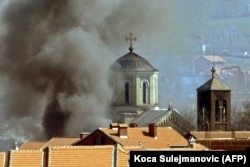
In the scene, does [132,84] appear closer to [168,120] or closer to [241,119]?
[168,120]

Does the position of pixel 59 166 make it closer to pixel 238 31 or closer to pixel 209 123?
pixel 209 123

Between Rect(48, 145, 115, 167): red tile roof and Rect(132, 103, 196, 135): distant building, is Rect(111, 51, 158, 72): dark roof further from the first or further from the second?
Rect(48, 145, 115, 167): red tile roof

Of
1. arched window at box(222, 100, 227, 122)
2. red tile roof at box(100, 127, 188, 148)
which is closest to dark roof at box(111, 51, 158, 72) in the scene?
arched window at box(222, 100, 227, 122)

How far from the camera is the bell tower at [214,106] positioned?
4072 centimetres

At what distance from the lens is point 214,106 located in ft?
135

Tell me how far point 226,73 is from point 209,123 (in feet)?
61.9

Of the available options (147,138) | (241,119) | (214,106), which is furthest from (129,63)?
(147,138)

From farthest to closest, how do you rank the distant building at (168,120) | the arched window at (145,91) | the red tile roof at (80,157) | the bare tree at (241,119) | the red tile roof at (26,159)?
the arched window at (145,91) < the bare tree at (241,119) < the distant building at (168,120) < the red tile roof at (26,159) < the red tile roof at (80,157)

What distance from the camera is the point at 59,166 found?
16.9 metres

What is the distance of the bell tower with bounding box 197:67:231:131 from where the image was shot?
134 feet

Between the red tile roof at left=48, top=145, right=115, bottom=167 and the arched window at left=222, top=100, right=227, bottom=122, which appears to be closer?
the red tile roof at left=48, top=145, right=115, bottom=167

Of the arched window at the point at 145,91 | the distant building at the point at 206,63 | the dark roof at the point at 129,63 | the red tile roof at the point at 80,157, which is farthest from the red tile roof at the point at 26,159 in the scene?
the distant building at the point at 206,63

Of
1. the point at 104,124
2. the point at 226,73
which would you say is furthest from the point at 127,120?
the point at 226,73

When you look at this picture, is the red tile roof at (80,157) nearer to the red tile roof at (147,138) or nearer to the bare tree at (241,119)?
the red tile roof at (147,138)
